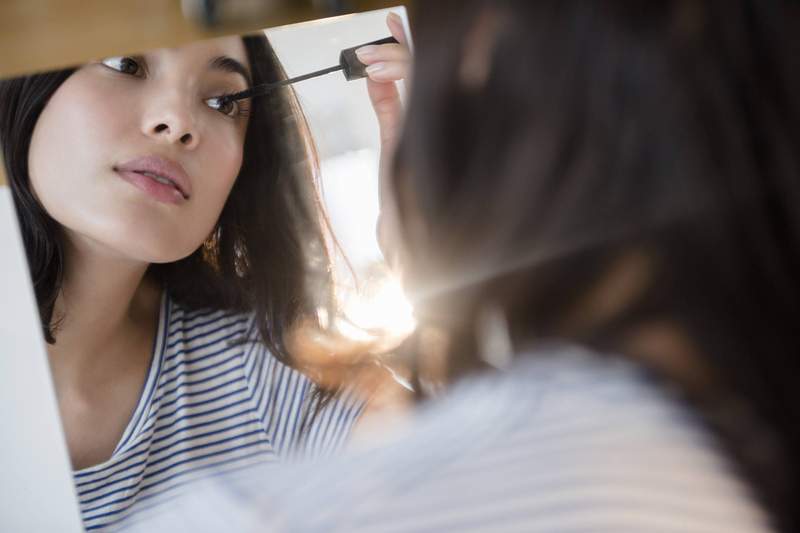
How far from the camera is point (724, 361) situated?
31 centimetres

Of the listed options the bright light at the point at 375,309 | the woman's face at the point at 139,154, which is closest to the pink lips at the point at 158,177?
the woman's face at the point at 139,154

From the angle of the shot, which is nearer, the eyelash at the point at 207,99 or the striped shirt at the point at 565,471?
the striped shirt at the point at 565,471

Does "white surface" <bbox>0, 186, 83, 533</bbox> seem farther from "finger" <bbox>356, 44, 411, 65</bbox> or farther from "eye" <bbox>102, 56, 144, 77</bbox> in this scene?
"finger" <bbox>356, 44, 411, 65</bbox>

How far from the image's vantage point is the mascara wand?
1.53 ft

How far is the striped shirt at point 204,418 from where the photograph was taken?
0.45 metres

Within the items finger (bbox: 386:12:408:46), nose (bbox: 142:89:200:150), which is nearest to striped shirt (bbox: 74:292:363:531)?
nose (bbox: 142:89:200:150)

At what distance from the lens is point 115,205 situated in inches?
17.4

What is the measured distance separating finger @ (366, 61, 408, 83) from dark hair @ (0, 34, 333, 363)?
6 centimetres

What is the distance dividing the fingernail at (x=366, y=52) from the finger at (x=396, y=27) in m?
0.02

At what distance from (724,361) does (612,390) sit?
0.05 m

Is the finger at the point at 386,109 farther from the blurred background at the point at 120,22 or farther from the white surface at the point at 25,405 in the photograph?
→ the white surface at the point at 25,405

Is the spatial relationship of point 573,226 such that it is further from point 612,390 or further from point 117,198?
point 117,198

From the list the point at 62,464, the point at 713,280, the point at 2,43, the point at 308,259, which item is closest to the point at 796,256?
the point at 713,280

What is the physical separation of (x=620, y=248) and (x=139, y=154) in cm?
30
